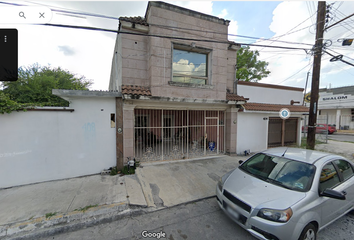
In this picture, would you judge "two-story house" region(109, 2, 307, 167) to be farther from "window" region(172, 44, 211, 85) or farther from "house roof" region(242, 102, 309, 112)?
"house roof" region(242, 102, 309, 112)

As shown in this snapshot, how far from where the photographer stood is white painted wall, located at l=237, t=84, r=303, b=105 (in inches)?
316

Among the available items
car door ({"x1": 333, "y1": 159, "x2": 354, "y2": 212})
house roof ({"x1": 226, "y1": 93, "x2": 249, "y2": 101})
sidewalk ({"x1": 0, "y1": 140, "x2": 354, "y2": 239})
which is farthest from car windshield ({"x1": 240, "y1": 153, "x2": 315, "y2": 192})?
house roof ({"x1": 226, "y1": 93, "x2": 249, "y2": 101})

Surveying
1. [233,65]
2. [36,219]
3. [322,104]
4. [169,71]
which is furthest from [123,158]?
[322,104]

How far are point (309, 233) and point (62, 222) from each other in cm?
458

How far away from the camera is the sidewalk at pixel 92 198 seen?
2.77 m

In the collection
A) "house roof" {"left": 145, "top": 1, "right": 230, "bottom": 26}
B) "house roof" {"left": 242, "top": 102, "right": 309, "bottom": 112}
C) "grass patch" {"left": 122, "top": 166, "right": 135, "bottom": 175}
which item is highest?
"house roof" {"left": 145, "top": 1, "right": 230, "bottom": 26}

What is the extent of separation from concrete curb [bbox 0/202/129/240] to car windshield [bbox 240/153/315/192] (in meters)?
3.09

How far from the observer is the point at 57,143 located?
4.53m

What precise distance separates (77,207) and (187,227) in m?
2.56

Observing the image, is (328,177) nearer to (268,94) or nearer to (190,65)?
(190,65)

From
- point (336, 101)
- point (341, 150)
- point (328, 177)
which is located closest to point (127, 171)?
point (328, 177)

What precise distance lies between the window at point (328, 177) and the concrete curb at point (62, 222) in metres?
3.94

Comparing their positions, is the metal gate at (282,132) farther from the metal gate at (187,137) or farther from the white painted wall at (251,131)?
the metal gate at (187,137)

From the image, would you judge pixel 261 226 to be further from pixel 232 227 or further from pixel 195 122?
pixel 195 122
